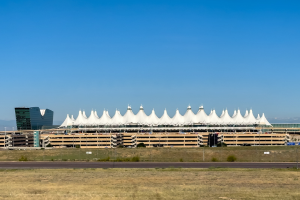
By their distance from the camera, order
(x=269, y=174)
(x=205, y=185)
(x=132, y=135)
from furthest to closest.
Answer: (x=132, y=135) → (x=269, y=174) → (x=205, y=185)

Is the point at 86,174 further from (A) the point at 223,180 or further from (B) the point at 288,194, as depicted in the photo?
(B) the point at 288,194

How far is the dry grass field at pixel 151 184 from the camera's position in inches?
1099

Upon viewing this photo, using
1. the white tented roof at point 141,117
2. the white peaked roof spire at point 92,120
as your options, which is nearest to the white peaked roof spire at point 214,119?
the white tented roof at point 141,117

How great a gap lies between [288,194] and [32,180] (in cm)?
2312

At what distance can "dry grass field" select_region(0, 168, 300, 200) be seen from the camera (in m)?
27.9

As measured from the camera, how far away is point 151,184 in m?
32.4

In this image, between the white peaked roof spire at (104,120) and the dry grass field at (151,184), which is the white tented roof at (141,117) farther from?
the dry grass field at (151,184)

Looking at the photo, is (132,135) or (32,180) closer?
(32,180)

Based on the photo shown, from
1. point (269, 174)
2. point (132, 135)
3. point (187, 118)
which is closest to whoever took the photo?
point (269, 174)

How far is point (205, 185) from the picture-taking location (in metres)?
31.7

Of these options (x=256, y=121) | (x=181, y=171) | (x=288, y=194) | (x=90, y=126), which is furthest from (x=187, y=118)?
(x=288, y=194)

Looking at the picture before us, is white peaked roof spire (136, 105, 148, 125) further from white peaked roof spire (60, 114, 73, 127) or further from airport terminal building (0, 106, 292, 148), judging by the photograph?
white peaked roof spire (60, 114, 73, 127)

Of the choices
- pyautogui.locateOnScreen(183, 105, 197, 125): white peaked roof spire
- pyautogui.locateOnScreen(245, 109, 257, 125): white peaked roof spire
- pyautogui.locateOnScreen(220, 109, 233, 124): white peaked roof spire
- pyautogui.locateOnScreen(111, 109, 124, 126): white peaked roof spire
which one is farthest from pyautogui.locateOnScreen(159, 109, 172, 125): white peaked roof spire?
pyautogui.locateOnScreen(245, 109, 257, 125): white peaked roof spire

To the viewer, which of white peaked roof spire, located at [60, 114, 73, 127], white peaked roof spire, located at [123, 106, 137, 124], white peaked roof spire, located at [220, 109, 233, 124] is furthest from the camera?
white peaked roof spire, located at [60, 114, 73, 127]
